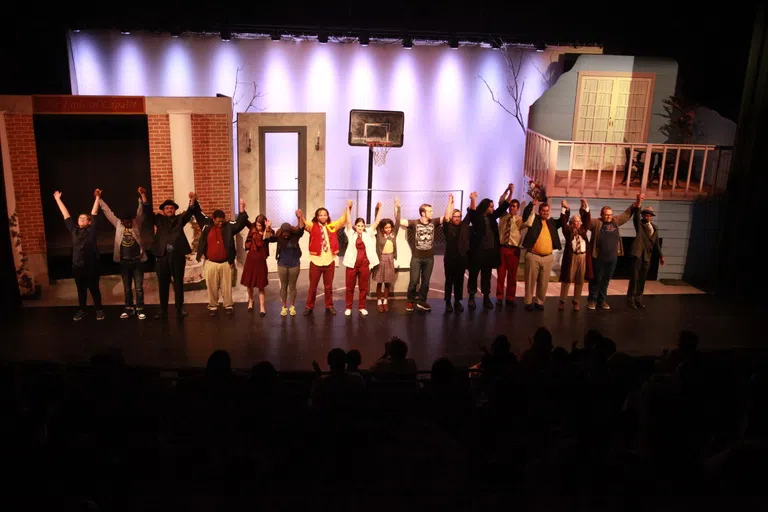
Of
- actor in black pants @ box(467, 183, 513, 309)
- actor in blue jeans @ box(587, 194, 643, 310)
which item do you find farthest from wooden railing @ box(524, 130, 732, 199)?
actor in black pants @ box(467, 183, 513, 309)

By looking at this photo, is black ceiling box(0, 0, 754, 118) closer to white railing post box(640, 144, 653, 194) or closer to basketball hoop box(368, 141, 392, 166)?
white railing post box(640, 144, 653, 194)

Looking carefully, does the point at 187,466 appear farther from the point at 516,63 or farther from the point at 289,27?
the point at 516,63

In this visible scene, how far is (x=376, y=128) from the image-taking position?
12375 mm

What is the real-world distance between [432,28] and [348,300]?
5749 millimetres

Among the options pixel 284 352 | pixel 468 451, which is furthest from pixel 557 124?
pixel 468 451

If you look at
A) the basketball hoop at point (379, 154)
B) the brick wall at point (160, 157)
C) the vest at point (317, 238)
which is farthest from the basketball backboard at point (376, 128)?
the vest at point (317, 238)

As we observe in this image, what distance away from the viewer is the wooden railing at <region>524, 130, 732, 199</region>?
11.5m

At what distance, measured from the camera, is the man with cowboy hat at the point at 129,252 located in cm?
898

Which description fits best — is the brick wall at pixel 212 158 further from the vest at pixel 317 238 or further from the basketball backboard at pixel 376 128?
the basketball backboard at pixel 376 128

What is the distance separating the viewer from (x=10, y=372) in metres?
4.74

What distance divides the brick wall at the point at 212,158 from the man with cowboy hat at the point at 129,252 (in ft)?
4.63

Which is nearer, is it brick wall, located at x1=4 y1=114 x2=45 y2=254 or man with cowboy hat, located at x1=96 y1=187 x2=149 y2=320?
man with cowboy hat, located at x1=96 y1=187 x2=149 y2=320

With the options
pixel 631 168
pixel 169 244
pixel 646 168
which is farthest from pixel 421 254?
pixel 631 168

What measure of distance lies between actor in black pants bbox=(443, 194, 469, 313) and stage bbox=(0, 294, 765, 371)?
26 centimetres
